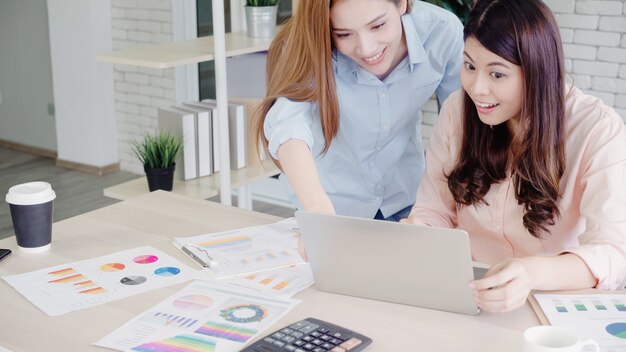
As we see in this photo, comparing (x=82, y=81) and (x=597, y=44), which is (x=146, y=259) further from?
(x=82, y=81)

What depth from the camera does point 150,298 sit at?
1624mm

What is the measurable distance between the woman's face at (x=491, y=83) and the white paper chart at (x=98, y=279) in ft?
2.20

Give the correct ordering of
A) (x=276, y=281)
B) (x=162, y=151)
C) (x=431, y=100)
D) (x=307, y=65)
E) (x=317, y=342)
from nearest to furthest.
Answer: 1. (x=317, y=342)
2. (x=276, y=281)
3. (x=307, y=65)
4. (x=162, y=151)
5. (x=431, y=100)

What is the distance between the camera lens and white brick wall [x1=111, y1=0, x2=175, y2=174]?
483 centimetres

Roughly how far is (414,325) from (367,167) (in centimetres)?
74

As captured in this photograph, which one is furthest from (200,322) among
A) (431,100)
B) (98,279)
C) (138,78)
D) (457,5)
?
(138,78)

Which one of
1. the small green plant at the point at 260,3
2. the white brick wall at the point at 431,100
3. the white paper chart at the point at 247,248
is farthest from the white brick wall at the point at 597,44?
the white paper chart at the point at 247,248

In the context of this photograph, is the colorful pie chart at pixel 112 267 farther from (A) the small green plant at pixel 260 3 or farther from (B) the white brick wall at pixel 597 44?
(B) the white brick wall at pixel 597 44

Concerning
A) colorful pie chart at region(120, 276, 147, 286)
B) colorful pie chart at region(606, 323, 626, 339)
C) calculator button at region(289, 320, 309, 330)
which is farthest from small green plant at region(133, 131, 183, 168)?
colorful pie chart at region(606, 323, 626, 339)

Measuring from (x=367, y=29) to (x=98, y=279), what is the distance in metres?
0.76

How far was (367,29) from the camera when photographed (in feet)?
6.07

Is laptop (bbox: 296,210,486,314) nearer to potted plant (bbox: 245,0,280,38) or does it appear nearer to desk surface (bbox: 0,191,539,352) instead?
desk surface (bbox: 0,191,539,352)

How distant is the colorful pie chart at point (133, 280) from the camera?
1690 millimetres

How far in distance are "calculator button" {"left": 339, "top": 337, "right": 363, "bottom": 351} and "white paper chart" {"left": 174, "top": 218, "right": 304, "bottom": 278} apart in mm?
375
